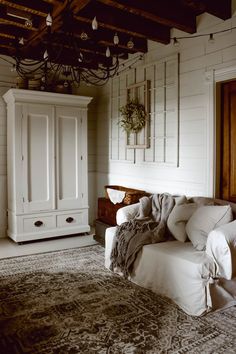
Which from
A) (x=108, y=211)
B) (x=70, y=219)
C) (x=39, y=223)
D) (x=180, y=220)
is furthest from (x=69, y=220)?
(x=180, y=220)

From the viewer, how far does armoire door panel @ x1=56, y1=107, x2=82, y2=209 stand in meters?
5.22

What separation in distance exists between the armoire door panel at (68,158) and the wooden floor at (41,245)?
1.72 feet

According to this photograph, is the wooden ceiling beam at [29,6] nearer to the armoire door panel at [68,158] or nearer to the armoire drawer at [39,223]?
the armoire door panel at [68,158]

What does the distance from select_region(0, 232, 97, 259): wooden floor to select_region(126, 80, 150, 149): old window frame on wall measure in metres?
1.60

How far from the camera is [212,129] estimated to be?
147 inches

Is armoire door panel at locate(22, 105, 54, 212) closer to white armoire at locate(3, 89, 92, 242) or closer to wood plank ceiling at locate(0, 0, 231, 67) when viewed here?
white armoire at locate(3, 89, 92, 242)

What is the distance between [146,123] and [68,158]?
140 centimetres

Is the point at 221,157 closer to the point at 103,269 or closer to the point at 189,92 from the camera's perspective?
the point at 189,92

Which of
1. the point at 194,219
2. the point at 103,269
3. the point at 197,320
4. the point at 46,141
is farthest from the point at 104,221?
the point at 197,320

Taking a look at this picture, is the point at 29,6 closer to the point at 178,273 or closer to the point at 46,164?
the point at 46,164

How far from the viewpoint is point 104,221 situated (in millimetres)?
4809

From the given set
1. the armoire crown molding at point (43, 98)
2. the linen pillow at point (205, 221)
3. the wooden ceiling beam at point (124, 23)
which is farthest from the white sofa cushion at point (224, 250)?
the armoire crown molding at point (43, 98)

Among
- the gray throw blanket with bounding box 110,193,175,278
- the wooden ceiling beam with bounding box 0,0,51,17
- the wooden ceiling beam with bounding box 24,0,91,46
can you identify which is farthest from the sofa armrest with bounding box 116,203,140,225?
the wooden ceiling beam with bounding box 0,0,51,17

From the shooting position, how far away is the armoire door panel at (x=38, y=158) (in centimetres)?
495
